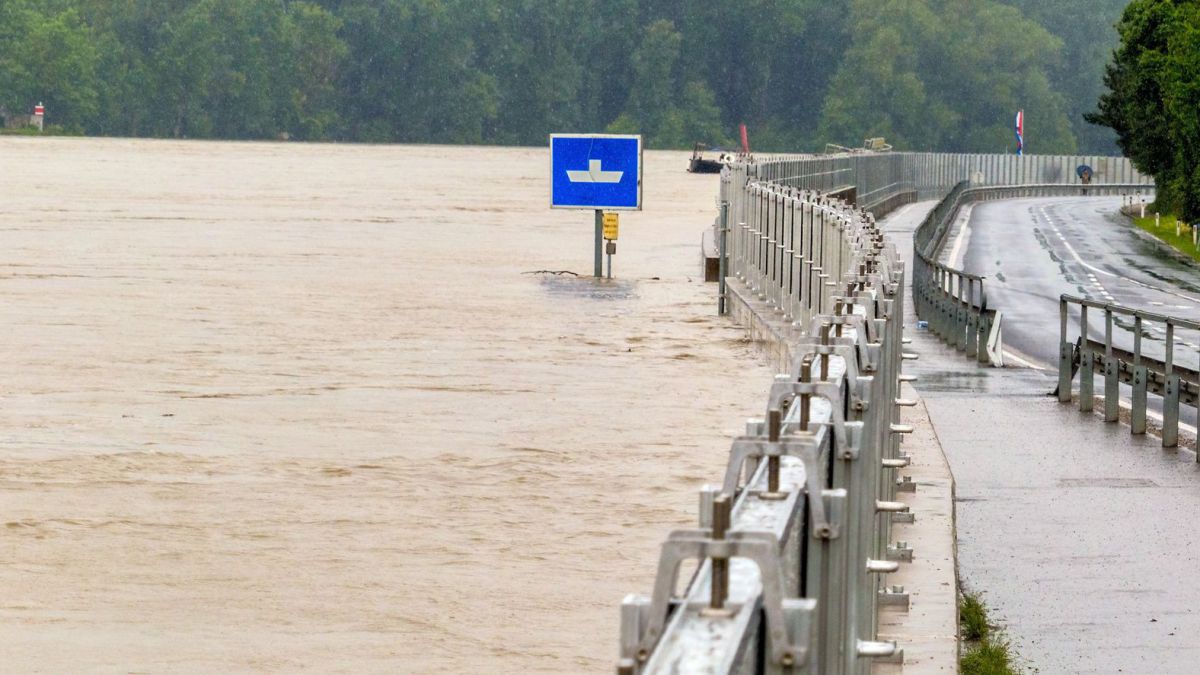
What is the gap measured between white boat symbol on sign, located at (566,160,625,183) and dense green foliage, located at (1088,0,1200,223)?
78.1ft

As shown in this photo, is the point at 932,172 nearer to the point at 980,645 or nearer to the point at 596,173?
the point at 596,173

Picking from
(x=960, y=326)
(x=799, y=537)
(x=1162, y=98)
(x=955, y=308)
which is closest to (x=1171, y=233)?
(x=1162, y=98)

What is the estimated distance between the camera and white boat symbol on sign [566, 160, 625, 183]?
3669 cm

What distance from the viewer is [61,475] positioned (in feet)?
53.7

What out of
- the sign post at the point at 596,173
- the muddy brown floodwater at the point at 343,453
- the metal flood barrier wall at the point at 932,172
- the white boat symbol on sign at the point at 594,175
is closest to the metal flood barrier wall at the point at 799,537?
the muddy brown floodwater at the point at 343,453

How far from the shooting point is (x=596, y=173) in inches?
1447

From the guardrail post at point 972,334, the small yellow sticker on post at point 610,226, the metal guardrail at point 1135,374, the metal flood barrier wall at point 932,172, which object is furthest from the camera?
the metal flood barrier wall at point 932,172

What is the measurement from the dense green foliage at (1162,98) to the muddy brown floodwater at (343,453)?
19727 millimetres

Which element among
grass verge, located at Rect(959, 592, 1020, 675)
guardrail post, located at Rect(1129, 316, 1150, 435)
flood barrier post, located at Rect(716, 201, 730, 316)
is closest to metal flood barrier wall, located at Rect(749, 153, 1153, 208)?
flood barrier post, located at Rect(716, 201, 730, 316)

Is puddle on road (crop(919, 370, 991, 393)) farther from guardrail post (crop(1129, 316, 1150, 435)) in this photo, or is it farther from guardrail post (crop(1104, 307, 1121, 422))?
guardrail post (crop(1129, 316, 1150, 435))

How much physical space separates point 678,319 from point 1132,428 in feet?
45.3

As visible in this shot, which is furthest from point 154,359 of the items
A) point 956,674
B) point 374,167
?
point 374,167

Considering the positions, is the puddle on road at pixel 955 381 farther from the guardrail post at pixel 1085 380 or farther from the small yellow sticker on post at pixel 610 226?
the small yellow sticker on post at pixel 610 226

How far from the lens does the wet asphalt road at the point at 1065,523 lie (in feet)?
34.6
